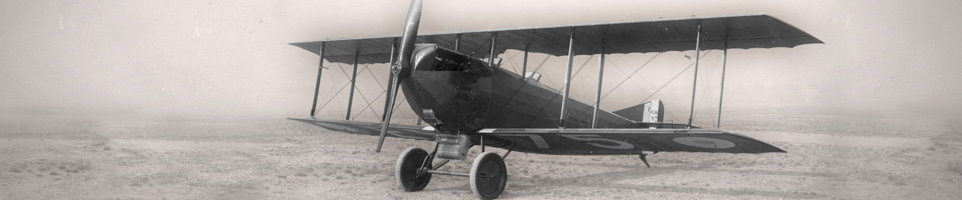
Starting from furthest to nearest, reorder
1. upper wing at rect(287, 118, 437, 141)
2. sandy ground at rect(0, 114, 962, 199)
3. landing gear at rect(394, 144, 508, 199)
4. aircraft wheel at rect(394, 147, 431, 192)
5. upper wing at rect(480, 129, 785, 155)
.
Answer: upper wing at rect(287, 118, 437, 141)
aircraft wheel at rect(394, 147, 431, 192)
sandy ground at rect(0, 114, 962, 199)
landing gear at rect(394, 144, 508, 199)
upper wing at rect(480, 129, 785, 155)

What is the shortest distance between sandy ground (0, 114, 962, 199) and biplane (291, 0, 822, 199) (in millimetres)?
698

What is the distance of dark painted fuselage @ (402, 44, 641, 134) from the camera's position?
7.15 m

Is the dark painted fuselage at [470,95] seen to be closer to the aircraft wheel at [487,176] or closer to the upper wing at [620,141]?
the upper wing at [620,141]

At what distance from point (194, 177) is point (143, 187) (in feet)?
3.87

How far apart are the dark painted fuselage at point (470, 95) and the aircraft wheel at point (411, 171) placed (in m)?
0.65

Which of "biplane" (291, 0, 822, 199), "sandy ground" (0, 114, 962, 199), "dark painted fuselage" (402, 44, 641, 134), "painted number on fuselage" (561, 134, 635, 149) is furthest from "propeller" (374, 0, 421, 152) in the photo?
"painted number on fuselage" (561, 134, 635, 149)

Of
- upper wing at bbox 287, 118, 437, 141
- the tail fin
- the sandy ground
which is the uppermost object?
the tail fin

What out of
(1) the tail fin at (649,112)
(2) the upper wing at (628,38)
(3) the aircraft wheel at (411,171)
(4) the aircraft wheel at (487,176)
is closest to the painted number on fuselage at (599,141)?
(4) the aircraft wheel at (487,176)

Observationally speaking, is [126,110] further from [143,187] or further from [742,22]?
[742,22]

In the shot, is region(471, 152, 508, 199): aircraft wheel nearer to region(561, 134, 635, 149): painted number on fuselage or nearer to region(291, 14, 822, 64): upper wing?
region(561, 134, 635, 149): painted number on fuselage

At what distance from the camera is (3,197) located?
21.9ft

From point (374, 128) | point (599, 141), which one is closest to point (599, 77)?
point (599, 141)

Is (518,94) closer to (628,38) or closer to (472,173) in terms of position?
(472,173)

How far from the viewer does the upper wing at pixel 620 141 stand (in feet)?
21.7
